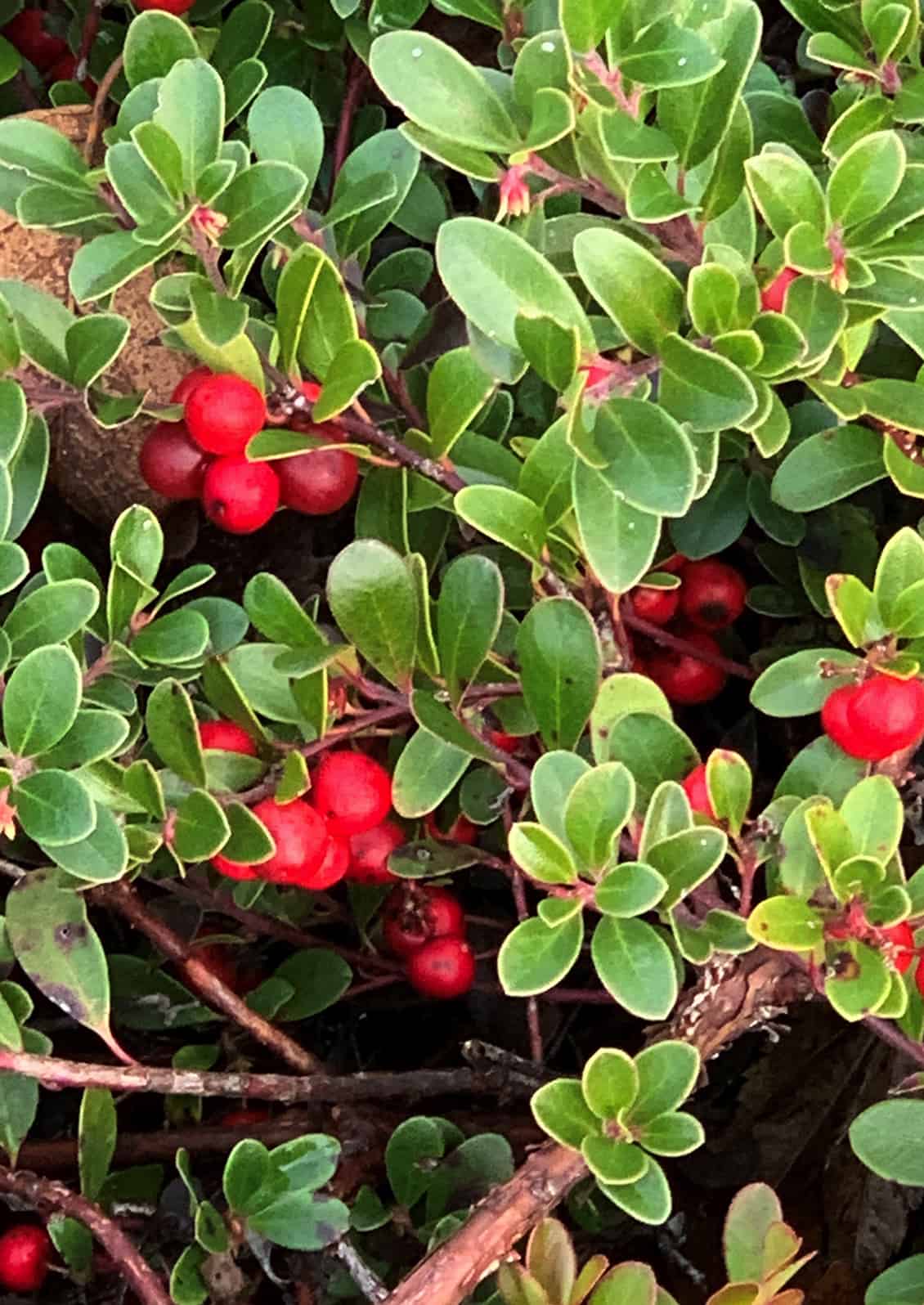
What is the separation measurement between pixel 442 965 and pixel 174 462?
1.68ft

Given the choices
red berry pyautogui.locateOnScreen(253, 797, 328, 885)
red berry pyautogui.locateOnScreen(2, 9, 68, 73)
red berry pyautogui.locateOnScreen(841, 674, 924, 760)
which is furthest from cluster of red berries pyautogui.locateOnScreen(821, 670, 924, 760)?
red berry pyautogui.locateOnScreen(2, 9, 68, 73)

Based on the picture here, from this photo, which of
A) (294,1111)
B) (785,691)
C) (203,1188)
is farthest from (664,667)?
(203,1188)

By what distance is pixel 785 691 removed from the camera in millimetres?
1038

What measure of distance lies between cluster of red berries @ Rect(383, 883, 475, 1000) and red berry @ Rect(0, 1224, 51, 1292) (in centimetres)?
44

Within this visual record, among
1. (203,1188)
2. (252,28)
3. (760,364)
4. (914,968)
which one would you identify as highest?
(252,28)

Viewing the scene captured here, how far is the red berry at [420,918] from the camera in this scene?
4.17 ft

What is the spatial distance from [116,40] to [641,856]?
3.51ft

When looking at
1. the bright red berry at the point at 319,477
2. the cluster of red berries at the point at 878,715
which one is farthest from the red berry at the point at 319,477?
the cluster of red berries at the point at 878,715

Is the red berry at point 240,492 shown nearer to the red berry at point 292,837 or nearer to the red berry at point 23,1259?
the red berry at point 292,837

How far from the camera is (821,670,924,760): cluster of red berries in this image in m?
0.95

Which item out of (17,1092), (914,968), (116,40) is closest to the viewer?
(914,968)

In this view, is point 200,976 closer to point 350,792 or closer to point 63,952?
point 63,952

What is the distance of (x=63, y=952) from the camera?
1.09 m

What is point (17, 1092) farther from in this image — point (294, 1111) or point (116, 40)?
point (116, 40)
